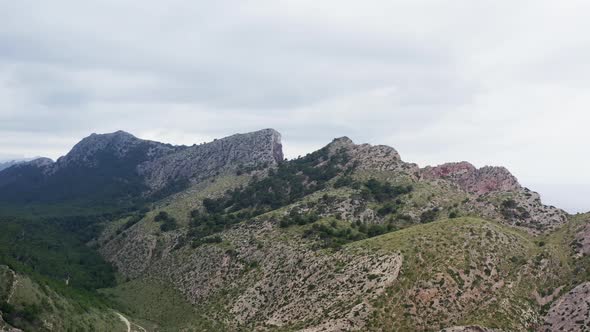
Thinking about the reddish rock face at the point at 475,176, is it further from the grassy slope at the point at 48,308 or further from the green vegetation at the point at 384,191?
the grassy slope at the point at 48,308

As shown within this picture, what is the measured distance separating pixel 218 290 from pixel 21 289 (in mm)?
52375

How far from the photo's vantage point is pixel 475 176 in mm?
182500

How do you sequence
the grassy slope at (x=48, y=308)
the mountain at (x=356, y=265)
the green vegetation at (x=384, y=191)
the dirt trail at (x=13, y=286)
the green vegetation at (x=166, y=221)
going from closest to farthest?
1. the grassy slope at (x=48, y=308)
2. the dirt trail at (x=13, y=286)
3. the mountain at (x=356, y=265)
4. the green vegetation at (x=384, y=191)
5. the green vegetation at (x=166, y=221)

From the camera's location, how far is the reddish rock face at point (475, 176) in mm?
171625

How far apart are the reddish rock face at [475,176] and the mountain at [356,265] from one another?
1.74ft

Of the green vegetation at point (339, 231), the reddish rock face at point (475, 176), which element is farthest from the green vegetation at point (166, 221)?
the reddish rock face at point (475, 176)

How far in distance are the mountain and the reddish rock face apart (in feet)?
1.74

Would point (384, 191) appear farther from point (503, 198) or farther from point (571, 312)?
point (571, 312)

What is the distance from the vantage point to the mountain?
89.9 meters

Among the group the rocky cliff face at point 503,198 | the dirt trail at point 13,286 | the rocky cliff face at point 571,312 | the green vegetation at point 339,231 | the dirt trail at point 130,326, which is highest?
the rocky cliff face at point 503,198

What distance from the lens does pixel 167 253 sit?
530 ft

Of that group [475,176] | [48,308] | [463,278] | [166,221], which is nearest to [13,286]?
[48,308]

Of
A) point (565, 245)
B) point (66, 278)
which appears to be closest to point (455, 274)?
point (565, 245)

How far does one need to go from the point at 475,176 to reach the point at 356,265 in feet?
319
